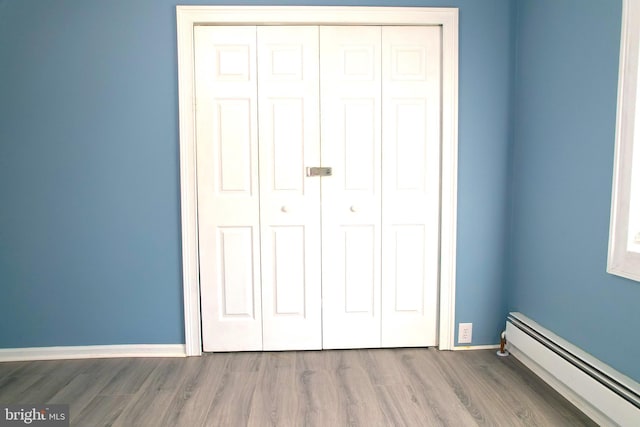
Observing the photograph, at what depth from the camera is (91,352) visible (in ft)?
8.45

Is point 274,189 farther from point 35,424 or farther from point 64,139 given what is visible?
point 35,424

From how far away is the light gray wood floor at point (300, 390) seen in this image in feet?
6.27

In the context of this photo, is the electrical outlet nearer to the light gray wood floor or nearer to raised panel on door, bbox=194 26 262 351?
the light gray wood floor

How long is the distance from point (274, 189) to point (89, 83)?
133 centimetres

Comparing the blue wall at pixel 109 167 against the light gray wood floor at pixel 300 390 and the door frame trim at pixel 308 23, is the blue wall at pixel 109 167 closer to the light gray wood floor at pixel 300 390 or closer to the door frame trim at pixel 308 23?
the door frame trim at pixel 308 23

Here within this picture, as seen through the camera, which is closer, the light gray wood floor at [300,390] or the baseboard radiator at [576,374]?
the baseboard radiator at [576,374]

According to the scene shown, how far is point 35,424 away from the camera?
192cm

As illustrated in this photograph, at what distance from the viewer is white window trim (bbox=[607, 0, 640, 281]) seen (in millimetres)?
1667

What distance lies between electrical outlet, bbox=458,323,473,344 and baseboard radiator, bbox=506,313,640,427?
228mm

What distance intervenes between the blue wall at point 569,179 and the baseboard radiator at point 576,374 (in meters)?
0.06

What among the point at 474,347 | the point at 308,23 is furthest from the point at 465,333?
the point at 308,23

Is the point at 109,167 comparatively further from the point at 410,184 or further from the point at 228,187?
the point at 410,184

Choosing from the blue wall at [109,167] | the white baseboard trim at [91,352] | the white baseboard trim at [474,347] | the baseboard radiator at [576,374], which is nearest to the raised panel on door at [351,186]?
the blue wall at [109,167]

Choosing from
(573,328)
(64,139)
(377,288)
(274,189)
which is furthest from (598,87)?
(64,139)
